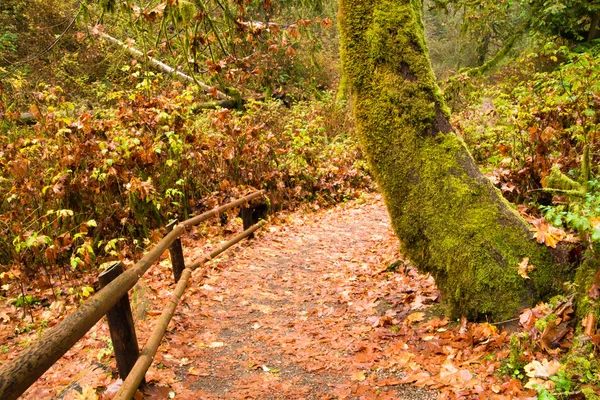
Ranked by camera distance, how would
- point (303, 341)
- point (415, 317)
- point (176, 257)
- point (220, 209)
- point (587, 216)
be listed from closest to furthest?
point (587, 216), point (415, 317), point (303, 341), point (176, 257), point (220, 209)

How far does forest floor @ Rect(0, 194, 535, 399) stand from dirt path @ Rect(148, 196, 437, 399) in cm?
1

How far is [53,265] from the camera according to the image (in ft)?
23.5

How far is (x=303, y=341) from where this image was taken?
459 cm

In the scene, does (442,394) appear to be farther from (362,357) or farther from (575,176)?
(575,176)

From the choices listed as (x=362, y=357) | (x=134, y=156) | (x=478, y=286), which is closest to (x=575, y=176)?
(x=478, y=286)

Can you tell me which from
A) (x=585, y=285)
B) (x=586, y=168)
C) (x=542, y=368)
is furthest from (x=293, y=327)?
(x=586, y=168)

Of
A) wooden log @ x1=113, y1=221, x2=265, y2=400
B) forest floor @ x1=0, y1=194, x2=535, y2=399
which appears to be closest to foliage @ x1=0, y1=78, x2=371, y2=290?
forest floor @ x1=0, y1=194, x2=535, y2=399

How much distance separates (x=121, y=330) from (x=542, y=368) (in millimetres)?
2997

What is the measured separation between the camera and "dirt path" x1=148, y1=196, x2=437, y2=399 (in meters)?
3.76

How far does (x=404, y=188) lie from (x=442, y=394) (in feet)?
6.10

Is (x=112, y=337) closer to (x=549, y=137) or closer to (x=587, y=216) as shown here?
(x=587, y=216)

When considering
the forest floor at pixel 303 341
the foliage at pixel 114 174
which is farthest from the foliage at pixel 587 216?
the foliage at pixel 114 174

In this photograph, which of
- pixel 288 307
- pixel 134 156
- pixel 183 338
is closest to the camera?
pixel 183 338

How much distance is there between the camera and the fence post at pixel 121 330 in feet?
11.0
